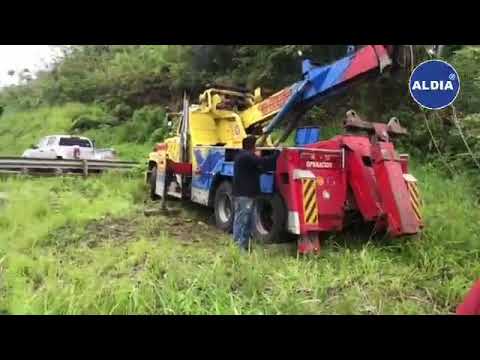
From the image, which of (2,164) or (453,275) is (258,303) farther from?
(2,164)

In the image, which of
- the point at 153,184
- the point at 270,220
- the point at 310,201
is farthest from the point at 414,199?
the point at 153,184

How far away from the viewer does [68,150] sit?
61.5ft

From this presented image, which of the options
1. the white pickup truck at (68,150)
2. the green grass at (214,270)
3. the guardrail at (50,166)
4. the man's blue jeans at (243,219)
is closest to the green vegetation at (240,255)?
the green grass at (214,270)

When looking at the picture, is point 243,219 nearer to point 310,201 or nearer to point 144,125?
point 310,201

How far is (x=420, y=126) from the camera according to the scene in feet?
38.2

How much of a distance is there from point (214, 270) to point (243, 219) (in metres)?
1.72

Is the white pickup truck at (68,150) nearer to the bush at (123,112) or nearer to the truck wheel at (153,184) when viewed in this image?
the truck wheel at (153,184)

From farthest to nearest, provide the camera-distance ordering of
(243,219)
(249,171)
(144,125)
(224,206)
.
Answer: (144,125) < (224,206) < (243,219) < (249,171)

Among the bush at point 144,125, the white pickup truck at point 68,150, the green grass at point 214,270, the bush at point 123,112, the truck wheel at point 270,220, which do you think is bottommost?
the green grass at point 214,270

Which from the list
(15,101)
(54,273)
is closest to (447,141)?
(54,273)

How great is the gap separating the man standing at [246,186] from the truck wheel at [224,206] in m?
1.14

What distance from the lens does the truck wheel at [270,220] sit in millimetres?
6274

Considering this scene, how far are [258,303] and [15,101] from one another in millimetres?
38886

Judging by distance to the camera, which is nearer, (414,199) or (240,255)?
(240,255)
